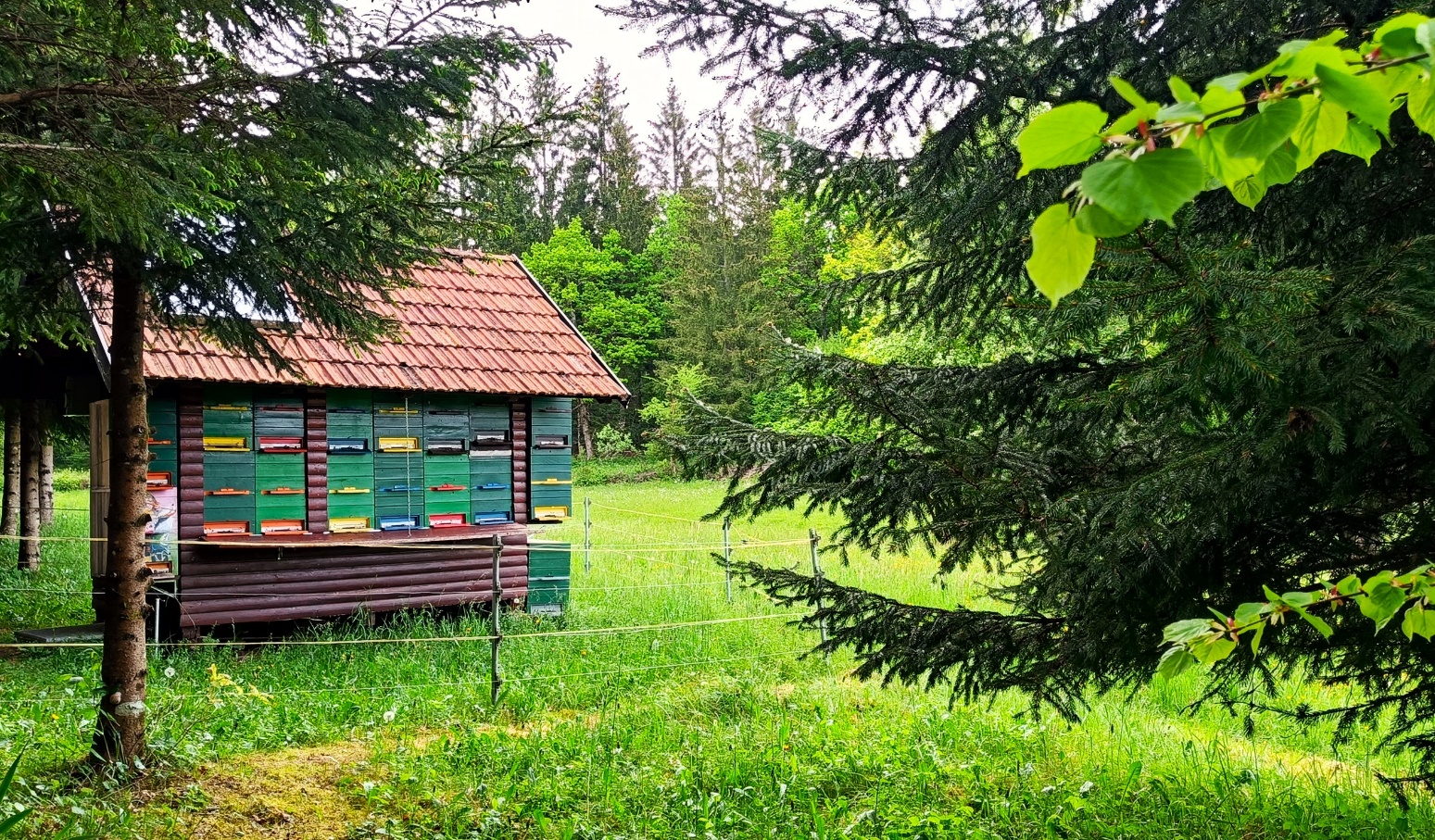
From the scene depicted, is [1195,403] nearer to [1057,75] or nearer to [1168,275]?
[1168,275]

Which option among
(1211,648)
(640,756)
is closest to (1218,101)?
(1211,648)

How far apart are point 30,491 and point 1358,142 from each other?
17.3m

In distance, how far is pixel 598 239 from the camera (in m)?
46.3

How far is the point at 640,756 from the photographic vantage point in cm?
644

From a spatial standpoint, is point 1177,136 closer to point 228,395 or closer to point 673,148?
point 228,395

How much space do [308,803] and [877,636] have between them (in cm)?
339

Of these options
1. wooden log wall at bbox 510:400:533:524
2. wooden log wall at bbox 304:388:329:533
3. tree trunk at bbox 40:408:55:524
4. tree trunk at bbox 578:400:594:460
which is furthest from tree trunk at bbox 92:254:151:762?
tree trunk at bbox 578:400:594:460

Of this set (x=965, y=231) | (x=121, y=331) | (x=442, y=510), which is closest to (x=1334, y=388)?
(x=965, y=231)

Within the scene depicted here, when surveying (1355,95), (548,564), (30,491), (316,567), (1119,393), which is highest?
(1355,95)

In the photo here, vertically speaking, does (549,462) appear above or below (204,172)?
below

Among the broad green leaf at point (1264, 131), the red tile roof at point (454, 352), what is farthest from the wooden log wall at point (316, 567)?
the broad green leaf at point (1264, 131)

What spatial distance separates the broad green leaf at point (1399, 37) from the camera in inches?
37.4

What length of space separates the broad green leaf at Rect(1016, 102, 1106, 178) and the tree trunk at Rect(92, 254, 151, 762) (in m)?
5.62

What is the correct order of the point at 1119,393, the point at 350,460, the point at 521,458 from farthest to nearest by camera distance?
the point at 521,458 → the point at 350,460 → the point at 1119,393
